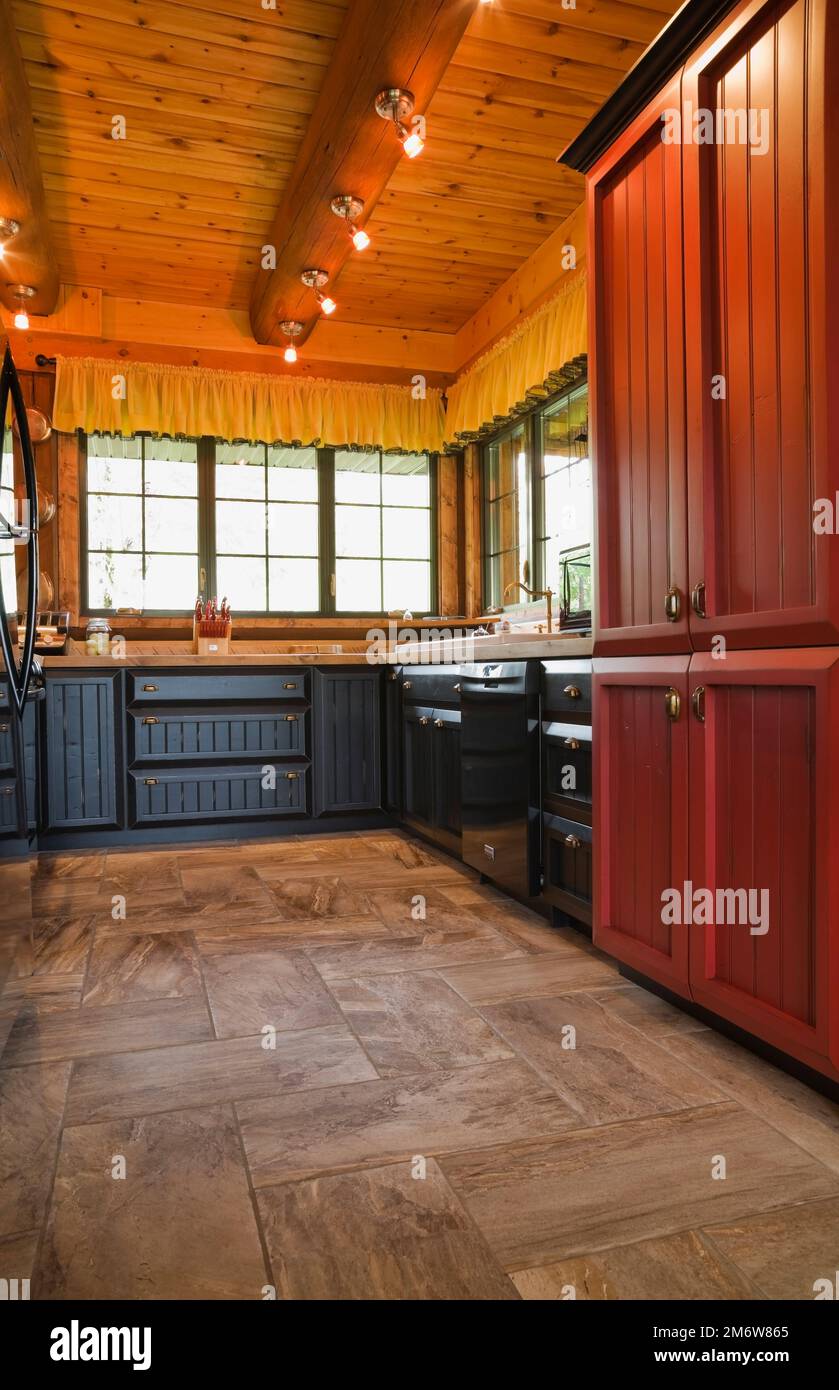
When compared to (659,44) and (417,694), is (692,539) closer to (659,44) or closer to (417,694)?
(659,44)

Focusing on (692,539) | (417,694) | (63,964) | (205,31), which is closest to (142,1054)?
(63,964)

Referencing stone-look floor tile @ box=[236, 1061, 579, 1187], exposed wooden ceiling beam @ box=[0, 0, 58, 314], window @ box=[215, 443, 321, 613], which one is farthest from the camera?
window @ box=[215, 443, 321, 613]

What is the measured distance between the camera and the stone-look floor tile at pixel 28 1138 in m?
1.28

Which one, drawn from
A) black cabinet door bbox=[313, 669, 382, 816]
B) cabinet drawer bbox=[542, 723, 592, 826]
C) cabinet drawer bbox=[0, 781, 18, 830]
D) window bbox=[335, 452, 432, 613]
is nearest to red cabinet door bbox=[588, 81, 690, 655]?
cabinet drawer bbox=[542, 723, 592, 826]

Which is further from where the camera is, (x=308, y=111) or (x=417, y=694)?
(x=417, y=694)

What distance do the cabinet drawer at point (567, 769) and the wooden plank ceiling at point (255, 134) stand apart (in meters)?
2.30

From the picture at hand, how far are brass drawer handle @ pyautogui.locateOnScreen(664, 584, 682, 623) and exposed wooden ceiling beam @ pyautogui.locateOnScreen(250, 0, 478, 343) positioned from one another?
1.80 metres

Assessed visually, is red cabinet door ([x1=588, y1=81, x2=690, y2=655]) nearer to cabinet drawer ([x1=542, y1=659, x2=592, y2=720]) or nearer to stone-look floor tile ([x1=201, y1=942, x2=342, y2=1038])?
cabinet drawer ([x1=542, y1=659, x2=592, y2=720])

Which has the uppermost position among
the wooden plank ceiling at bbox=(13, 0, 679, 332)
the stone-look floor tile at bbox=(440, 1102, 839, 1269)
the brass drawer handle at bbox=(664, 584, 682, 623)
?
the wooden plank ceiling at bbox=(13, 0, 679, 332)

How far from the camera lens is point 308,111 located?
332cm

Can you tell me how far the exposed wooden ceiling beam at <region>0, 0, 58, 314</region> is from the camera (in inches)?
112

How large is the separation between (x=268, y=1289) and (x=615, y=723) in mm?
1440

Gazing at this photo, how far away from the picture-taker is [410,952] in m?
2.46

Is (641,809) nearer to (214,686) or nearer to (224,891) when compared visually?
(224,891)
